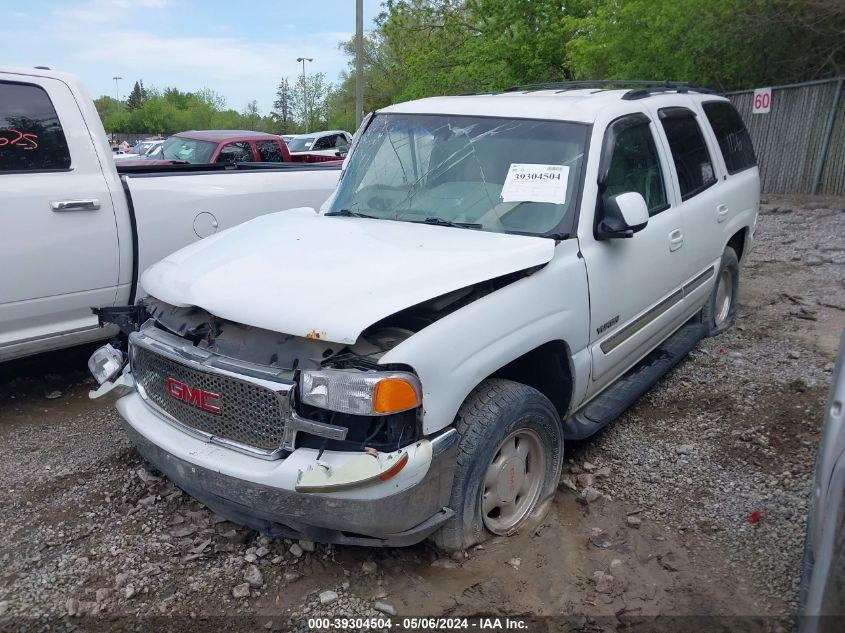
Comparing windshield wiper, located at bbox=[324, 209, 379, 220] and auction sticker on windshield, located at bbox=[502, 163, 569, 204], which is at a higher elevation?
auction sticker on windshield, located at bbox=[502, 163, 569, 204]

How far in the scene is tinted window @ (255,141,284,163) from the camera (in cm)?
1139

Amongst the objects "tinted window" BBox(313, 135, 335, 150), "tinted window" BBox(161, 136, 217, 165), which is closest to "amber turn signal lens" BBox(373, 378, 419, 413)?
"tinted window" BBox(161, 136, 217, 165)

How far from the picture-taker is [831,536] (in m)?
1.95

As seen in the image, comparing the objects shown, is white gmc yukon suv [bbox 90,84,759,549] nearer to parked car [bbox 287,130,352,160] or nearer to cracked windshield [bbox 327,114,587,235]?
cracked windshield [bbox 327,114,587,235]

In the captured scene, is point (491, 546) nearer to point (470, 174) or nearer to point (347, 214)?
point (470, 174)

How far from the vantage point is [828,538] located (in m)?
1.97

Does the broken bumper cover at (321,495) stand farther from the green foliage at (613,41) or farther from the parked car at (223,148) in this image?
the green foliage at (613,41)

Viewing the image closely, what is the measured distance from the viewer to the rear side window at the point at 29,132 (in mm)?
4270

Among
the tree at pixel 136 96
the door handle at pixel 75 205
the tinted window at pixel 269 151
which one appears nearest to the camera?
the door handle at pixel 75 205

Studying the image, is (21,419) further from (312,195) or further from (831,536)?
(831,536)

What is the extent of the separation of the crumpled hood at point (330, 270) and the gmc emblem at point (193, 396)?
0.34 metres

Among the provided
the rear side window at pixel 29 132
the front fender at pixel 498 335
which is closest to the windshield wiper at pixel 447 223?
the front fender at pixel 498 335

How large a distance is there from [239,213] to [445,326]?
3123mm

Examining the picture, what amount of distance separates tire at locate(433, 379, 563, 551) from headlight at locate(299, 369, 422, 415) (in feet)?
1.32
